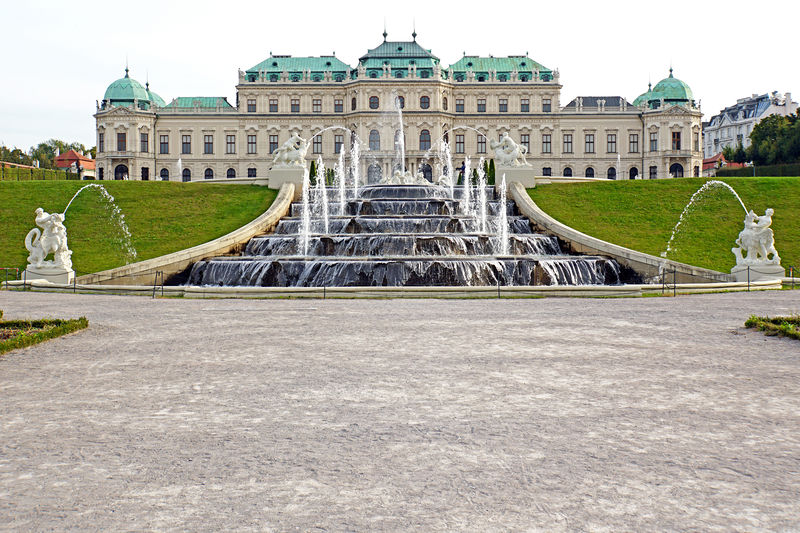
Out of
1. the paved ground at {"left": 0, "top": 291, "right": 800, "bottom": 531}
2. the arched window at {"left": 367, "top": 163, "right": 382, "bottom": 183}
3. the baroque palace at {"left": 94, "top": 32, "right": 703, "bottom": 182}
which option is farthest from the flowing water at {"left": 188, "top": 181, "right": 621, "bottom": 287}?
the baroque palace at {"left": 94, "top": 32, "right": 703, "bottom": 182}

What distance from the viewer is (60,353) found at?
1119 centimetres

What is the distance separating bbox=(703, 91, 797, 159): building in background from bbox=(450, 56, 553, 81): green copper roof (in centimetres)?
4982

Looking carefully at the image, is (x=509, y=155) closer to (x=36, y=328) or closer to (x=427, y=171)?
(x=36, y=328)

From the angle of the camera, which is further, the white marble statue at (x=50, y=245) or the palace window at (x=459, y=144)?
the palace window at (x=459, y=144)

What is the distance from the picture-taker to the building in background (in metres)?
124

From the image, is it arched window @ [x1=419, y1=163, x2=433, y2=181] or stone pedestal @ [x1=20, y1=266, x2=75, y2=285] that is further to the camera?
arched window @ [x1=419, y1=163, x2=433, y2=181]

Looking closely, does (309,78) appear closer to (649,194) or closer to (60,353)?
(649,194)

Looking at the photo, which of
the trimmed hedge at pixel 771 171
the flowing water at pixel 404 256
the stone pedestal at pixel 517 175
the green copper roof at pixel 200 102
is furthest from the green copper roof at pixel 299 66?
the flowing water at pixel 404 256

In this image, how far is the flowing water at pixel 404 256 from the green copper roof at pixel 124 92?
63.6m

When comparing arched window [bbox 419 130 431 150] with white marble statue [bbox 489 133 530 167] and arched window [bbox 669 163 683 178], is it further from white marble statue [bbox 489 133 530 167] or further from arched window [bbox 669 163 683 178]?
white marble statue [bbox 489 133 530 167]

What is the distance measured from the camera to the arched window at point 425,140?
90.1 meters

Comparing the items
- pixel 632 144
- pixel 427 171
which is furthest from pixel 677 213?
pixel 632 144

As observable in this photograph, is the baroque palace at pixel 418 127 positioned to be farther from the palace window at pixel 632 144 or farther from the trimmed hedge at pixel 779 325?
the trimmed hedge at pixel 779 325

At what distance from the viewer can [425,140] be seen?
90.4 m
